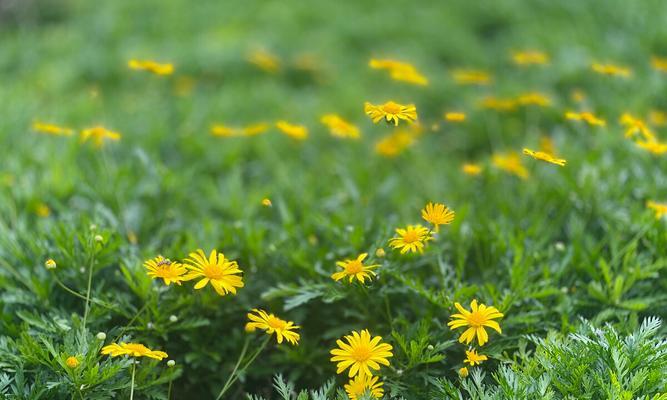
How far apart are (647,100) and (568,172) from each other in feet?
3.46

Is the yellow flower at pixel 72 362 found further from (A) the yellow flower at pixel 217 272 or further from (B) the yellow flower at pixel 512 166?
(B) the yellow flower at pixel 512 166

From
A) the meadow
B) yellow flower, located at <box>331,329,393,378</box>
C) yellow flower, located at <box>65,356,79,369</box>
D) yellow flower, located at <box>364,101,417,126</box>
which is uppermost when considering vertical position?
yellow flower, located at <box>364,101,417,126</box>

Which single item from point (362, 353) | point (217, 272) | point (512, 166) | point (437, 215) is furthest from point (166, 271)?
point (512, 166)

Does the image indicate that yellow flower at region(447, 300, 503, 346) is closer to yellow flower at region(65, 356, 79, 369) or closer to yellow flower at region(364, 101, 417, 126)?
yellow flower at region(364, 101, 417, 126)

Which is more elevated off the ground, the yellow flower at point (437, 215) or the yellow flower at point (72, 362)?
the yellow flower at point (437, 215)

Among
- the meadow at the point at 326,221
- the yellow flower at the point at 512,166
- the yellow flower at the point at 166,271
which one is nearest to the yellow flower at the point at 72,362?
the meadow at the point at 326,221

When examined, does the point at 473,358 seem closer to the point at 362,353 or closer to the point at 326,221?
the point at 362,353

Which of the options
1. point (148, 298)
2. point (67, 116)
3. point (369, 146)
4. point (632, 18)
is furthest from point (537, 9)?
point (148, 298)

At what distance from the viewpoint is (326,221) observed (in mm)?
2223

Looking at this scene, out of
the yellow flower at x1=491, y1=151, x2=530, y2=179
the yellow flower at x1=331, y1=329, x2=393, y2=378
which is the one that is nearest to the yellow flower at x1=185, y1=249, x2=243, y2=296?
the yellow flower at x1=331, y1=329, x2=393, y2=378

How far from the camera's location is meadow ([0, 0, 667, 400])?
5.38ft

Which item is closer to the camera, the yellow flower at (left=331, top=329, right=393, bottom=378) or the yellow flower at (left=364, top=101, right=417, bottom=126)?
the yellow flower at (left=331, top=329, right=393, bottom=378)

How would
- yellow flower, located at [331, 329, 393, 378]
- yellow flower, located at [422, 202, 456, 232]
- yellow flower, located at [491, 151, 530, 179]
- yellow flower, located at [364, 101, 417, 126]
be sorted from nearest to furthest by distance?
yellow flower, located at [331, 329, 393, 378]
yellow flower, located at [422, 202, 456, 232]
yellow flower, located at [364, 101, 417, 126]
yellow flower, located at [491, 151, 530, 179]

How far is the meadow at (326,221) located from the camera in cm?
164
